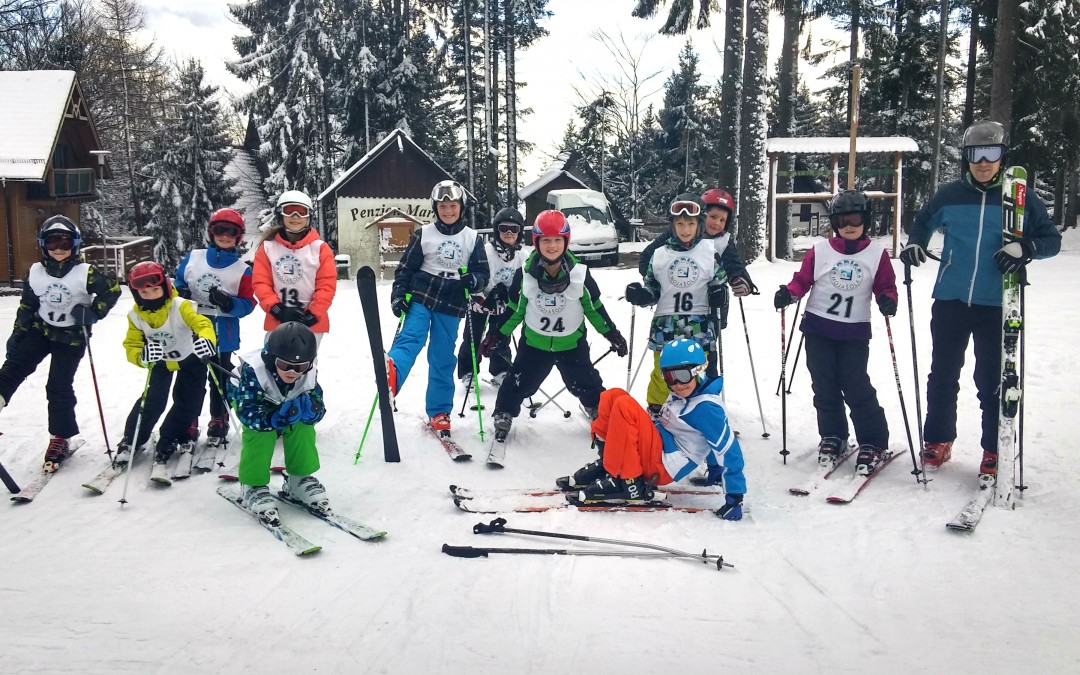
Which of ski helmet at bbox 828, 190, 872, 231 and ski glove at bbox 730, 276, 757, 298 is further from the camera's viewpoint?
ski glove at bbox 730, 276, 757, 298

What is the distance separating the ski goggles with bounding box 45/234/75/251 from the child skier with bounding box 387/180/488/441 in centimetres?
223

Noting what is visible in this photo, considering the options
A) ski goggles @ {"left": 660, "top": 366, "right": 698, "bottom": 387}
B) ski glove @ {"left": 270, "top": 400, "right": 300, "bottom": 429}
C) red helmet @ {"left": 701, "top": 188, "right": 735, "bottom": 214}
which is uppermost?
red helmet @ {"left": 701, "top": 188, "right": 735, "bottom": 214}

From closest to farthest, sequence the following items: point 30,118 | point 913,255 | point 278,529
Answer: point 278,529, point 913,255, point 30,118

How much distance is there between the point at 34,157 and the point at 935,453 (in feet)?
73.4

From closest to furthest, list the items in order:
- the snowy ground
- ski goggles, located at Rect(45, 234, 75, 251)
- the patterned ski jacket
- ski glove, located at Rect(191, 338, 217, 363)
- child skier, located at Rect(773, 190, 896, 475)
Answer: the snowy ground → the patterned ski jacket → ski glove, located at Rect(191, 338, 217, 363) → child skier, located at Rect(773, 190, 896, 475) → ski goggles, located at Rect(45, 234, 75, 251)

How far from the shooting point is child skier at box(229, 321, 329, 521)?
4.16 m

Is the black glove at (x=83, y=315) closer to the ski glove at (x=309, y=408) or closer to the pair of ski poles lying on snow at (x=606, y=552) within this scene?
the ski glove at (x=309, y=408)

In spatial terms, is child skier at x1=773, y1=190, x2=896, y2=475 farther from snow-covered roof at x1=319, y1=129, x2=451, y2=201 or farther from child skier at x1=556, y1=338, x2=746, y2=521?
snow-covered roof at x1=319, y1=129, x2=451, y2=201

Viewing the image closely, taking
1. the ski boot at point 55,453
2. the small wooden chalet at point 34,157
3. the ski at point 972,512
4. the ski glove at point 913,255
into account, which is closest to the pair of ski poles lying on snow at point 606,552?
the ski at point 972,512

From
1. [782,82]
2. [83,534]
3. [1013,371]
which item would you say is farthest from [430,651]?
[782,82]

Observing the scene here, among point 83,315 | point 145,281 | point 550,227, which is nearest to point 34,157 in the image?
point 83,315

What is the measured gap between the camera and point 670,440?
4.77 meters

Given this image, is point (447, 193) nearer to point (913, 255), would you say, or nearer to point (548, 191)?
point (913, 255)

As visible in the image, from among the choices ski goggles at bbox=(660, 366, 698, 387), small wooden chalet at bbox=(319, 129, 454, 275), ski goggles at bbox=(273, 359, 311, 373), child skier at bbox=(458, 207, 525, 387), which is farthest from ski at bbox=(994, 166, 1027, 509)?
small wooden chalet at bbox=(319, 129, 454, 275)
